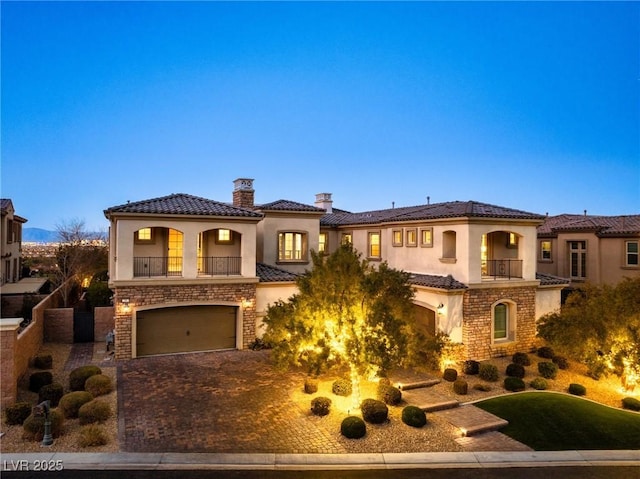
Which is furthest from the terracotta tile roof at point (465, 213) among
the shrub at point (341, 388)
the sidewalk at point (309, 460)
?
the sidewalk at point (309, 460)

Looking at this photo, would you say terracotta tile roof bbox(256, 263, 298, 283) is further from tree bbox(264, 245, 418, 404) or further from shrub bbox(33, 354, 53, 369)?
shrub bbox(33, 354, 53, 369)

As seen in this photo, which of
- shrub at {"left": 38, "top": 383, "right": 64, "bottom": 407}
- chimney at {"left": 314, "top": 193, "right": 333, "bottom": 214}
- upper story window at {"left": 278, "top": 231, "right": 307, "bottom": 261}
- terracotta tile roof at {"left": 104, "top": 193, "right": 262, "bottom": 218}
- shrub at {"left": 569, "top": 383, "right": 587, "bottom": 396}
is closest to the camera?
shrub at {"left": 38, "top": 383, "right": 64, "bottom": 407}

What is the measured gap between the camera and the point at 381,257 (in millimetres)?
26188

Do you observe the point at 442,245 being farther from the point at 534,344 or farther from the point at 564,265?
the point at 564,265

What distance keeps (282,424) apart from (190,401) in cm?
350

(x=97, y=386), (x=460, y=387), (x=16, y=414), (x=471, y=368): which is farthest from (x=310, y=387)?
(x=16, y=414)

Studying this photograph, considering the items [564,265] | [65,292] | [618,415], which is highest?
[564,265]

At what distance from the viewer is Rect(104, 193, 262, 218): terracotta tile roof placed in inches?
735

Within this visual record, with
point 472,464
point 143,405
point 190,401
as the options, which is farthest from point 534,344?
point 143,405

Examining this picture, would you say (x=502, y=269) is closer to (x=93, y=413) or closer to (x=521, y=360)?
(x=521, y=360)

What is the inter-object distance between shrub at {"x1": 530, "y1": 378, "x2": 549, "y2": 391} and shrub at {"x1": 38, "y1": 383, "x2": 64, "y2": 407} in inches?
686

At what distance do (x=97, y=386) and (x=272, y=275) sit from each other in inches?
383

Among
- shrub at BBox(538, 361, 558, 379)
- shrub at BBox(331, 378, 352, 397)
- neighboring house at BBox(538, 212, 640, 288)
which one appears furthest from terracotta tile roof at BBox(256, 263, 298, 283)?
neighboring house at BBox(538, 212, 640, 288)

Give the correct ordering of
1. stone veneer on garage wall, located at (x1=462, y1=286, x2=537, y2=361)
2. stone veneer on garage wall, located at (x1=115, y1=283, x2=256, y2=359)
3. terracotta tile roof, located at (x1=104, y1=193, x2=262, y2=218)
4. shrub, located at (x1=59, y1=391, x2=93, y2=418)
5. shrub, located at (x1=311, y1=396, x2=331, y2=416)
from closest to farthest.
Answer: shrub, located at (x1=59, y1=391, x2=93, y2=418), shrub, located at (x1=311, y1=396, x2=331, y2=416), stone veneer on garage wall, located at (x1=115, y1=283, x2=256, y2=359), terracotta tile roof, located at (x1=104, y1=193, x2=262, y2=218), stone veneer on garage wall, located at (x1=462, y1=286, x2=537, y2=361)
